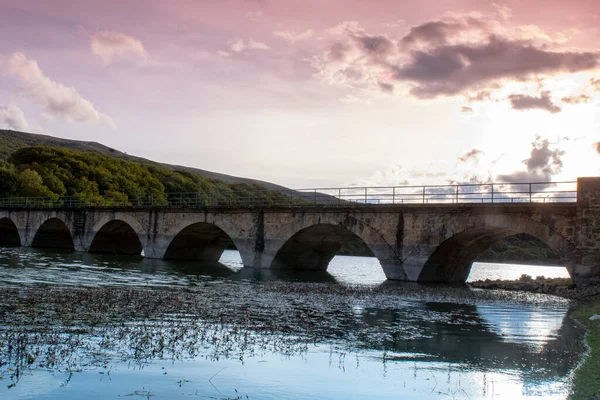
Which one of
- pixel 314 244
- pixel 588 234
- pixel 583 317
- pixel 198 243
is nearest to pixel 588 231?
pixel 588 234

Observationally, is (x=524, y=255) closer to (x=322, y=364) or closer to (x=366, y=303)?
(x=366, y=303)

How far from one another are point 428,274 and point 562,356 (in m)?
18.3

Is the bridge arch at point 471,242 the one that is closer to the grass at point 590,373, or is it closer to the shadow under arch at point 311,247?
the shadow under arch at point 311,247

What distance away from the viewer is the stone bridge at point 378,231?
25469 millimetres

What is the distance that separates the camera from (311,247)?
39938 mm

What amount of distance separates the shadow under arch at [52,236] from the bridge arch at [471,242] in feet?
128

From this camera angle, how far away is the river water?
31.0ft

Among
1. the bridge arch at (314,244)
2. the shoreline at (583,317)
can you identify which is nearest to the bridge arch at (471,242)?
the shoreline at (583,317)

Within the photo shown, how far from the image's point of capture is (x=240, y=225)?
38.8 meters

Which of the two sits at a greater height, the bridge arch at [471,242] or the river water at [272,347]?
the bridge arch at [471,242]

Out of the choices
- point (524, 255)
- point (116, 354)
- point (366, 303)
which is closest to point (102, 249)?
point (366, 303)

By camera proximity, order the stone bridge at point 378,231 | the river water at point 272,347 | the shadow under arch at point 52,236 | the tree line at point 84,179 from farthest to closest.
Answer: the tree line at point 84,179 → the shadow under arch at point 52,236 → the stone bridge at point 378,231 → the river water at point 272,347

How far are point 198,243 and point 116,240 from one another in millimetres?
11149

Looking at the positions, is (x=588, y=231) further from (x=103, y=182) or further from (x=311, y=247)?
(x=103, y=182)
